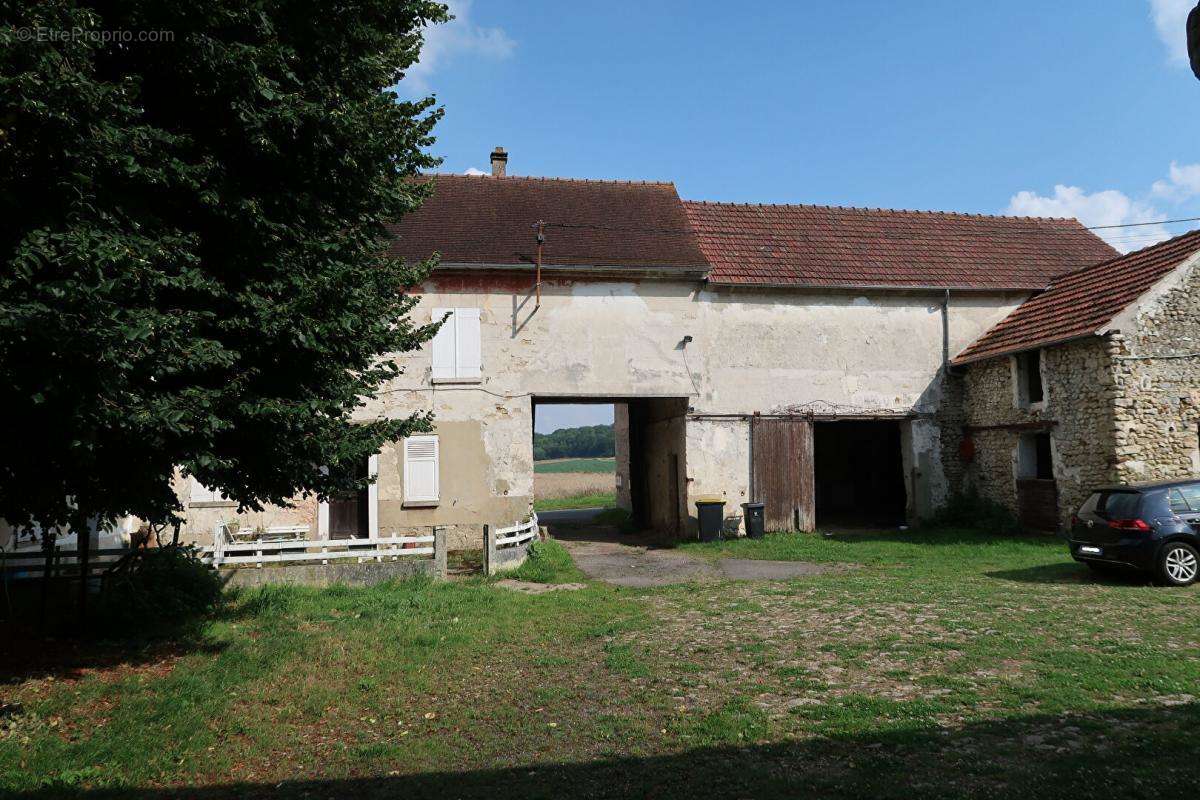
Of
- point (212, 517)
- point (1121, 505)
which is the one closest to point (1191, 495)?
point (1121, 505)

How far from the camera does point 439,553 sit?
12086 mm

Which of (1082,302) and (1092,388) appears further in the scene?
(1082,302)

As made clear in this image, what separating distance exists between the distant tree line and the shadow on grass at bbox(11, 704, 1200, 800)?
10809 centimetres

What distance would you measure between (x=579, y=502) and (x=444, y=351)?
20681mm

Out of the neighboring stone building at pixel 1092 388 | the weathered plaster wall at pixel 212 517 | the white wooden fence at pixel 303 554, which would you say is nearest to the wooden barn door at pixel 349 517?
the weathered plaster wall at pixel 212 517

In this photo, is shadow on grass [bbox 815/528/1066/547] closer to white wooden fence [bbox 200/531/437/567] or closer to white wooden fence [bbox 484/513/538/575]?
white wooden fence [bbox 484/513/538/575]

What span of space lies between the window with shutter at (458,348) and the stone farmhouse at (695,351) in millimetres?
47

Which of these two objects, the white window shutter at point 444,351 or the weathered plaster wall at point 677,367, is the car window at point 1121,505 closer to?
the weathered plaster wall at point 677,367

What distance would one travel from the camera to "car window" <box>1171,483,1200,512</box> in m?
10.2

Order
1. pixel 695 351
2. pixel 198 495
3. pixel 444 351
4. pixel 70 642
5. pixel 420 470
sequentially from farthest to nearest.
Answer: pixel 695 351 < pixel 444 351 < pixel 420 470 < pixel 198 495 < pixel 70 642

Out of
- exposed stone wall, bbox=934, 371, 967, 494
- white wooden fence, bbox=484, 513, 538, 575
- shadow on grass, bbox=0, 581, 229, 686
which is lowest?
shadow on grass, bbox=0, 581, 229, 686

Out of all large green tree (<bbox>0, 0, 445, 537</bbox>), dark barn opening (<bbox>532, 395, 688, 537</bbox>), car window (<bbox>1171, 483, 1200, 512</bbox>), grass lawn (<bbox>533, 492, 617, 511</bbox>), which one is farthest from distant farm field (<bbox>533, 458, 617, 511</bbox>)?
large green tree (<bbox>0, 0, 445, 537</bbox>)

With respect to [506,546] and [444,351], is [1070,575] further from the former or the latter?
[444,351]

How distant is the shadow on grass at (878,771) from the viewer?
13.8 ft
